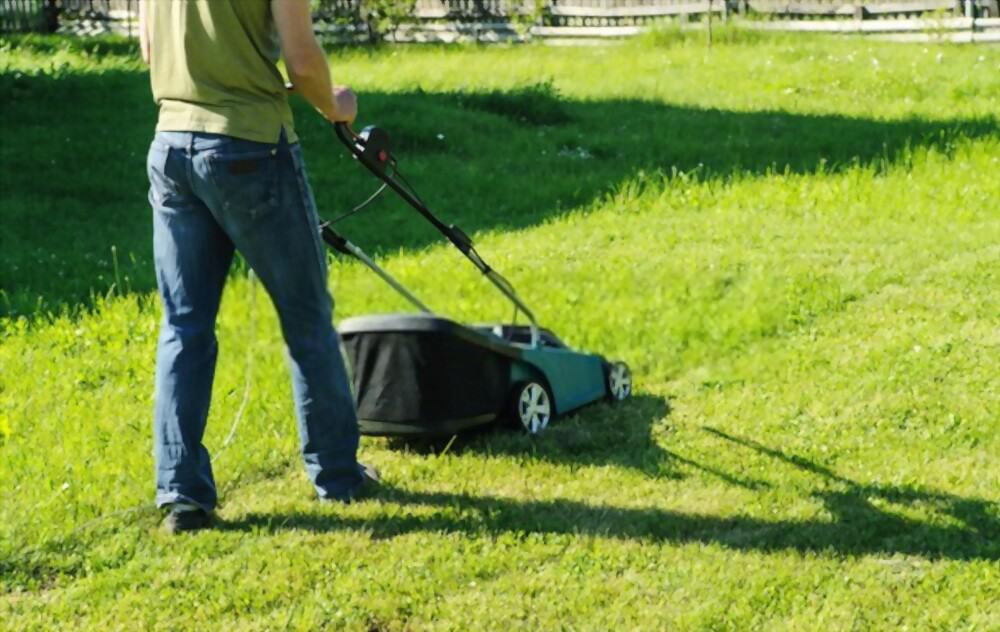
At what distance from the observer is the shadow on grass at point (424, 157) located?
9.77 metres

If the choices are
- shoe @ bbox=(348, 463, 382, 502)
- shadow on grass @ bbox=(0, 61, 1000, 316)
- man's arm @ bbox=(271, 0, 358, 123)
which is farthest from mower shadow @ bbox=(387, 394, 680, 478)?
shadow on grass @ bbox=(0, 61, 1000, 316)

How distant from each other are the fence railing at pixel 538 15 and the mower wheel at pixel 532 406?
1560 centimetres

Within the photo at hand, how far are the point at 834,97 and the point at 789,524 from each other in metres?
10.0

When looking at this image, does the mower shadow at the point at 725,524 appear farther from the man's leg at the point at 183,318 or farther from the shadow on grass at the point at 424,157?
the shadow on grass at the point at 424,157

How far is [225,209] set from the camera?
15.5ft

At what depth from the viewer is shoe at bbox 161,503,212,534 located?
494cm

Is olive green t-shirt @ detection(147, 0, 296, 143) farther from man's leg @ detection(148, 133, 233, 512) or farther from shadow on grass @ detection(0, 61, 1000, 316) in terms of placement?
shadow on grass @ detection(0, 61, 1000, 316)

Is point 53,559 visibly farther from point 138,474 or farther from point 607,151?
point 607,151

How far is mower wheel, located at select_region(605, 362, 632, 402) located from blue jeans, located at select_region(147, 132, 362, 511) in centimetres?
153

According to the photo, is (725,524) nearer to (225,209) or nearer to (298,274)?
(298,274)

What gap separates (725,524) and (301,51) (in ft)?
6.40

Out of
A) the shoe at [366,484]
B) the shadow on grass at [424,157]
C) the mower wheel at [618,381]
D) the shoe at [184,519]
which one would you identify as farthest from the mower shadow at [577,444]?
the shadow on grass at [424,157]

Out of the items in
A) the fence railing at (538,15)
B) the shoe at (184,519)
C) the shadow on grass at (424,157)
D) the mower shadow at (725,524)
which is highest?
the fence railing at (538,15)

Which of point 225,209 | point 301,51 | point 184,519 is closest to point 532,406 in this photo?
point 184,519
